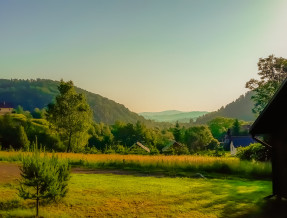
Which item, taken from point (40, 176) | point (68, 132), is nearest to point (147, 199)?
point (40, 176)

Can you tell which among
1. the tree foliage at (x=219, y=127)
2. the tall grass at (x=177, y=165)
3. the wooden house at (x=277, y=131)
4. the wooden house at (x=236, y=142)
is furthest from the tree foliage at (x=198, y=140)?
the wooden house at (x=277, y=131)

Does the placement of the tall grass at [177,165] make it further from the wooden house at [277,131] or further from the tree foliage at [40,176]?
the tree foliage at [40,176]

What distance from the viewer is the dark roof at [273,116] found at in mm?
10372

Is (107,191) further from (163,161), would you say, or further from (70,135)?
(70,135)

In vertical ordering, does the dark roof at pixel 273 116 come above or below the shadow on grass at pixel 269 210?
above

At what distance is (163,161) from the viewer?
23594 millimetres

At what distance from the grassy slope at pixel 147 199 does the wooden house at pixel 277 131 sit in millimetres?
1297

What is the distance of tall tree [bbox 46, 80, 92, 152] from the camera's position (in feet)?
142

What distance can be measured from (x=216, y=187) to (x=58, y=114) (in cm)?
3283

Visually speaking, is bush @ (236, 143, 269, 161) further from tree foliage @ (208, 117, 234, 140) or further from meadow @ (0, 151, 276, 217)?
tree foliage @ (208, 117, 234, 140)

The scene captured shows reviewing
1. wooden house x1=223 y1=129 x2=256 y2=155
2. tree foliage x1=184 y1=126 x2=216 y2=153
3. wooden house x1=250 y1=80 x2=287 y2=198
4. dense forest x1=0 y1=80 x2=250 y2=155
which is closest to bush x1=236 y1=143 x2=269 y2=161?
dense forest x1=0 y1=80 x2=250 y2=155

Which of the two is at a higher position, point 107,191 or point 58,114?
point 58,114

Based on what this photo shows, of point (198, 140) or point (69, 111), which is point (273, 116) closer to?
point (69, 111)

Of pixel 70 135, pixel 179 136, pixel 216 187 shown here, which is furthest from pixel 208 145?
pixel 216 187
